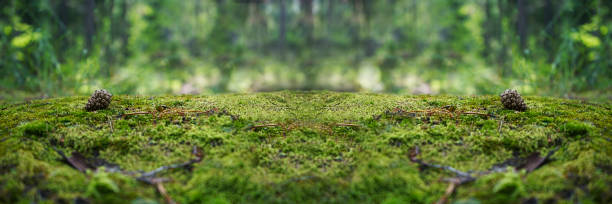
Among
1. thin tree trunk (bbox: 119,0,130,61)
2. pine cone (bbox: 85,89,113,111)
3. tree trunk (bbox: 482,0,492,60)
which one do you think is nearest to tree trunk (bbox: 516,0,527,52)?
tree trunk (bbox: 482,0,492,60)

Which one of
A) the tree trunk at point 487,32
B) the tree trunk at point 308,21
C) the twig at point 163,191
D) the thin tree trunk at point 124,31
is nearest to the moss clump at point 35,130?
the twig at point 163,191

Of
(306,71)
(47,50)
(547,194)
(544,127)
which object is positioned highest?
(47,50)

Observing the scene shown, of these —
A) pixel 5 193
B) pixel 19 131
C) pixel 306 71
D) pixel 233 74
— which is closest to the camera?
pixel 5 193

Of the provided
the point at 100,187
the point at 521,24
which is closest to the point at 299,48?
the point at 521,24

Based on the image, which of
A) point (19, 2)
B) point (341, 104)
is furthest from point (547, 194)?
point (19, 2)

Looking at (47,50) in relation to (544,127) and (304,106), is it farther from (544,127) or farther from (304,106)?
(544,127)

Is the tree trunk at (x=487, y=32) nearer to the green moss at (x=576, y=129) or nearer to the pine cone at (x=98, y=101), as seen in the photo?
the green moss at (x=576, y=129)

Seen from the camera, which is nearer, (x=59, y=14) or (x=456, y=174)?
(x=456, y=174)
